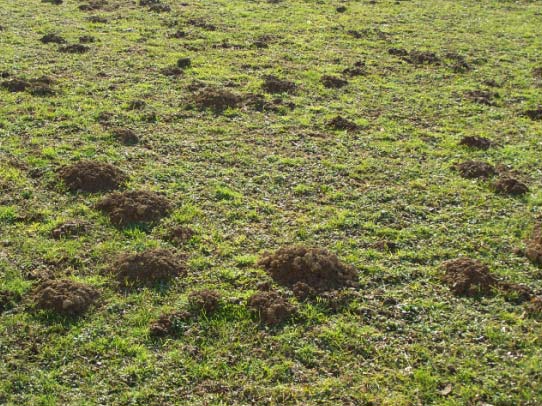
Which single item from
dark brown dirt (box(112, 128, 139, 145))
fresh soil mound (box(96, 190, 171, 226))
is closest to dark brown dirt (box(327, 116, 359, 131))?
dark brown dirt (box(112, 128, 139, 145))

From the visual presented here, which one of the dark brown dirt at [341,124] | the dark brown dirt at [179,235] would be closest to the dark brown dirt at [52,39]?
the dark brown dirt at [341,124]

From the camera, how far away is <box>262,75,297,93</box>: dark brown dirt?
40.9ft

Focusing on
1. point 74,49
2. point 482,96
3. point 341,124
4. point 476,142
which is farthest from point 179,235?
point 74,49

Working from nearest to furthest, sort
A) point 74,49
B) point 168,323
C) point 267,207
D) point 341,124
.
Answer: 1. point 168,323
2. point 267,207
3. point 341,124
4. point 74,49

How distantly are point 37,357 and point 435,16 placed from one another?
Result: 52.9ft

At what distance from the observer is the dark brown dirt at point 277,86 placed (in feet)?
40.9

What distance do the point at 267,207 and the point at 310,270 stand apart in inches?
66.3

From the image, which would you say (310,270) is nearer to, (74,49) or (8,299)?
(8,299)

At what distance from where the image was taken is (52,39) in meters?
14.6

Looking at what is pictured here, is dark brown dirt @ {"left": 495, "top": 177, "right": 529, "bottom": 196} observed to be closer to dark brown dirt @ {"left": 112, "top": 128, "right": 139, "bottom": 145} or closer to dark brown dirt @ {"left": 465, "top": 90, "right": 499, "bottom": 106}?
dark brown dirt @ {"left": 465, "top": 90, "right": 499, "bottom": 106}

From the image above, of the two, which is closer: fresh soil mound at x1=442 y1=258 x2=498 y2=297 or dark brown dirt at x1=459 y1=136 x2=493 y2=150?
fresh soil mound at x1=442 y1=258 x2=498 y2=297

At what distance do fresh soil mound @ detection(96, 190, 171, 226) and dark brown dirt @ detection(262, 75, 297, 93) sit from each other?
4.76m

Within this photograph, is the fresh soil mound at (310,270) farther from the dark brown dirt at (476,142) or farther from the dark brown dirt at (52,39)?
the dark brown dirt at (52,39)

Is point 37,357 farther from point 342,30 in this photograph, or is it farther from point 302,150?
point 342,30
